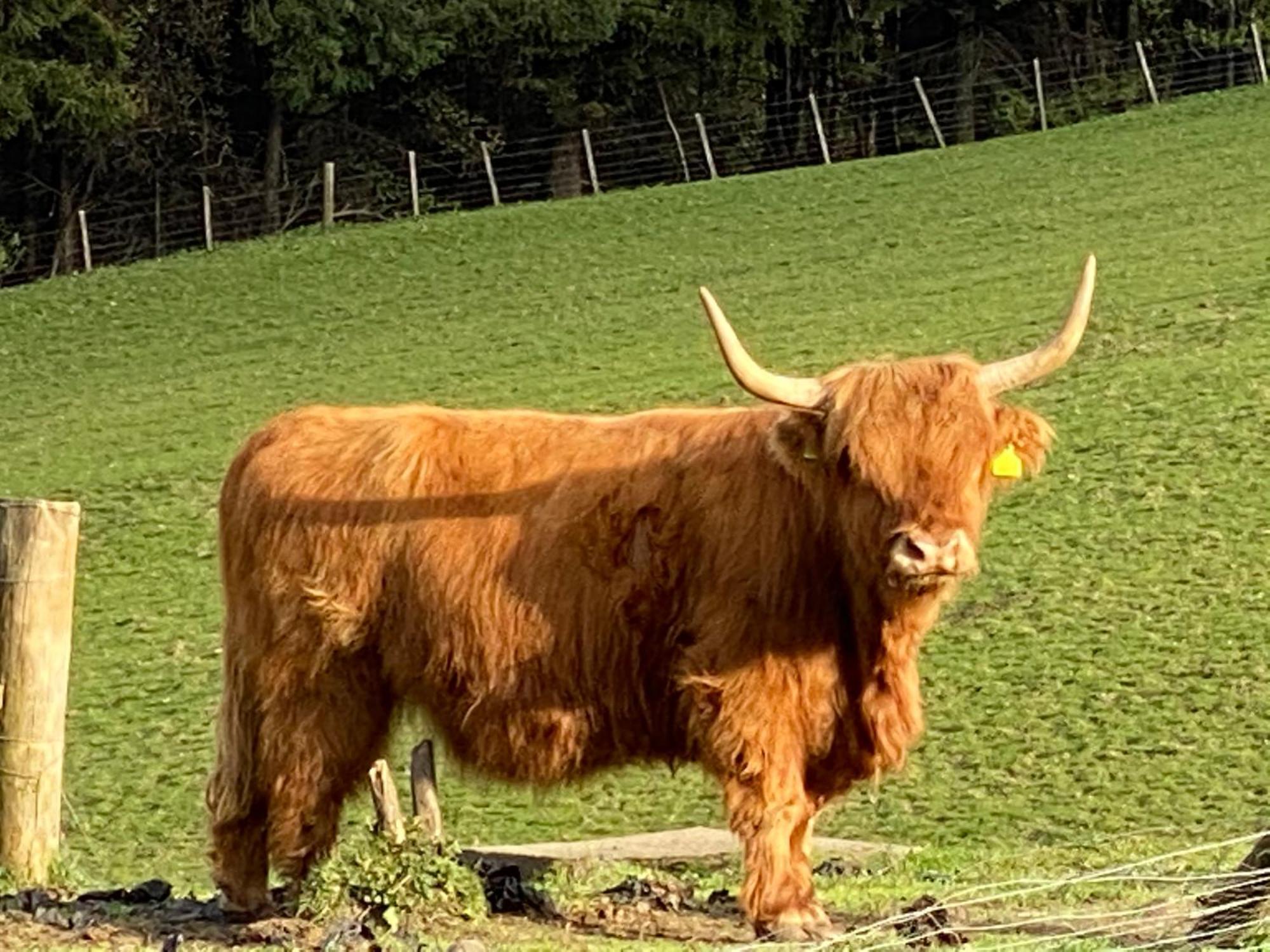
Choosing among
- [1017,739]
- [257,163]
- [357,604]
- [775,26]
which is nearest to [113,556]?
[1017,739]

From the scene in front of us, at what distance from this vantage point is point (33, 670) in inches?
329

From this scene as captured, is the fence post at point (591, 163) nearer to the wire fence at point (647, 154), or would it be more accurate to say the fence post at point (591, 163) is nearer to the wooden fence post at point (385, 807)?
the wire fence at point (647, 154)

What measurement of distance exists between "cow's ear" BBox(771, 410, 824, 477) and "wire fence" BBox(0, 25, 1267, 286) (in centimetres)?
3549

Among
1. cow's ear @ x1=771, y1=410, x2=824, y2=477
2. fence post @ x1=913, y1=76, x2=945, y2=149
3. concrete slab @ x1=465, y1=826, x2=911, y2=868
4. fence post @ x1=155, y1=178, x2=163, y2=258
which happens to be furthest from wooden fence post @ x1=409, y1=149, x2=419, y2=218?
cow's ear @ x1=771, y1=410, x2=824, y2=477

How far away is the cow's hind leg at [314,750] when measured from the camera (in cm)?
777

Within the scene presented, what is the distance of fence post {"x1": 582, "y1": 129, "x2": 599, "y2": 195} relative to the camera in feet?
142

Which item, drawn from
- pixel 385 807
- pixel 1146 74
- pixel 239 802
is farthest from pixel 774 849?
pixel 1146 74

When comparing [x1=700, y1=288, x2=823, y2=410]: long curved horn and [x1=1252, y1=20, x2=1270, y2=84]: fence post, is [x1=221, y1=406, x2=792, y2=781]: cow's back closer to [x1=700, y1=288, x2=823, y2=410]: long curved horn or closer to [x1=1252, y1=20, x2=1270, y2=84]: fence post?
[x1=700, y1=288, x2=823, y2=410]: long curved horn

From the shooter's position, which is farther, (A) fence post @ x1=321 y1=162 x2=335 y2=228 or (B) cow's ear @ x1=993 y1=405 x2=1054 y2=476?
(A) fence post @ x1=321 y1=162 x2=335 y2=228

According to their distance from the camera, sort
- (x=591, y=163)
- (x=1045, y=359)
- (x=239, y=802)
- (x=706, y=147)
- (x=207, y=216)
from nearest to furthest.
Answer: (x=1045, y=359) < (x=239, y=802) < (x=207, y=216) < (x=591, y=163) < (x=706, y=147)

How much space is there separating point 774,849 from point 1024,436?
1490 millimetres

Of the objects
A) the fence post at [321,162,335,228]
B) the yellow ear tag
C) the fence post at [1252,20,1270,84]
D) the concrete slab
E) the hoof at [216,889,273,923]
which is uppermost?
the fence post at [1252,20,1270,84]

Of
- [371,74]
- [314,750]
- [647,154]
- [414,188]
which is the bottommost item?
[314,750]

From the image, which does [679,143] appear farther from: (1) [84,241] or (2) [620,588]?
(2) [620,588]
